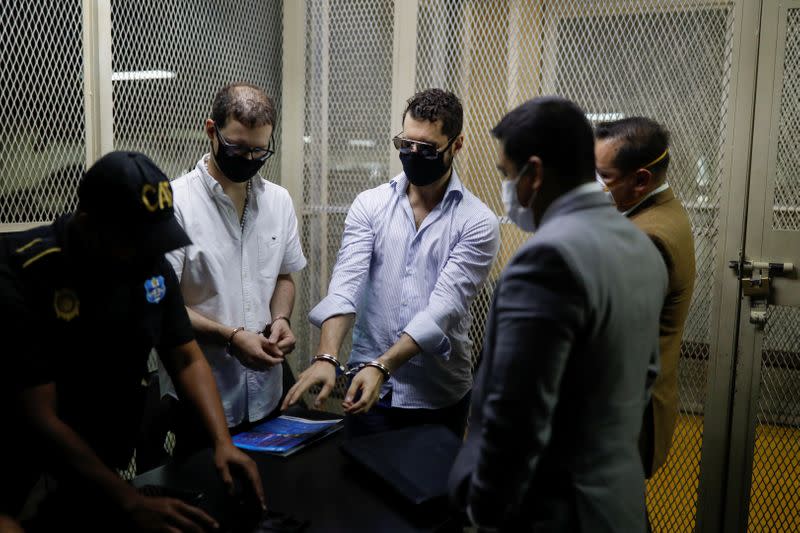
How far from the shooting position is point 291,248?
2.41 m

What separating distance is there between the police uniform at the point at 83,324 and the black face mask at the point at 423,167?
98 centimetres

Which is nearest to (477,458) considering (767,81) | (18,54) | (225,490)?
(225,490)

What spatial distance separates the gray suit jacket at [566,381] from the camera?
1.08 m

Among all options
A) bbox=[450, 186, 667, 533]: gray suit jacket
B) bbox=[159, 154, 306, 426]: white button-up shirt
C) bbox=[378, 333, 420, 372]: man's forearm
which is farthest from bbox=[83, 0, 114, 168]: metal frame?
bbox=[450, 186, 667, 533]: gray suit jacket

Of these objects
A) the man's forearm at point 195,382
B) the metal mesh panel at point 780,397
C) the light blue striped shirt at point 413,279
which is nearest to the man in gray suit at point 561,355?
the man's forearm at point 195,382

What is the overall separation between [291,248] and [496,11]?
1.50 meters

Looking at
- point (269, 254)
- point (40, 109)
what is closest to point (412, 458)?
point (269, 254)

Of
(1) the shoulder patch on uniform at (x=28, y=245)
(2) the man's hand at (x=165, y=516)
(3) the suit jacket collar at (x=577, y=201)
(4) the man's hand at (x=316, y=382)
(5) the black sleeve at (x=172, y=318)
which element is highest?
(3) the suit jacket collar at (x=577, y=201)

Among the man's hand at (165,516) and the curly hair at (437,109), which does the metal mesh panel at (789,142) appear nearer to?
the curly hair at (437,109)

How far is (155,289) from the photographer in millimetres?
1522

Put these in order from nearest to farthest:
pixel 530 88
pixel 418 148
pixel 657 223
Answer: pixel 657 223, pixel 418 148, pixel 530 88

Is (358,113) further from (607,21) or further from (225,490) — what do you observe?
(225,490)

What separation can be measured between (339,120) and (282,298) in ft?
4.07

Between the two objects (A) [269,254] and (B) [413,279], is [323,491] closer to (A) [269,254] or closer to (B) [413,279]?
(B) [413,279]
